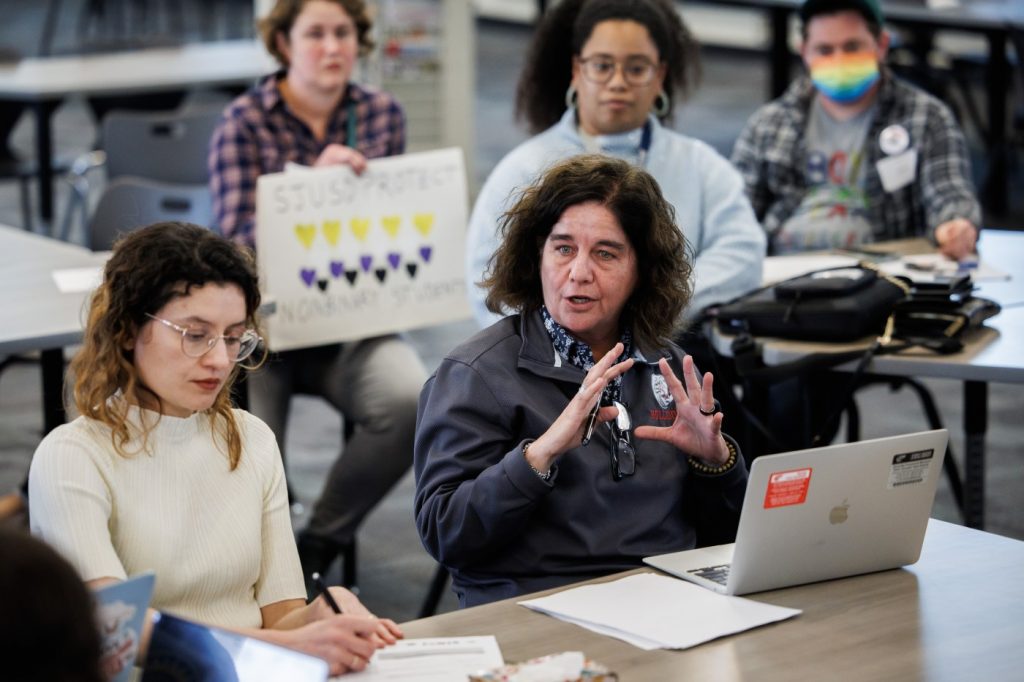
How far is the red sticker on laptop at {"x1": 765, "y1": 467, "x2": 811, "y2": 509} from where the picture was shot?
195 cm

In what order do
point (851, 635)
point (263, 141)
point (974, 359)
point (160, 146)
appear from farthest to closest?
1. point (160, 146)
2. point (263, 141)
3. point (974, 359)
4. point (851, 635)

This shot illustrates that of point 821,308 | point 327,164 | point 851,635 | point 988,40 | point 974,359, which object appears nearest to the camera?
point 851,635

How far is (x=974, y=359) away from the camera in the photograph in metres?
2.97

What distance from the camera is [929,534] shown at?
7.58ft

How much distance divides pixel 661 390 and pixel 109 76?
4957 millimetres

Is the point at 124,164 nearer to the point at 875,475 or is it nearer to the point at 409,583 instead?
the point at 409,583

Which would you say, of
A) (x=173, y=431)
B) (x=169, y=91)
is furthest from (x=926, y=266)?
(x=169, y=91)

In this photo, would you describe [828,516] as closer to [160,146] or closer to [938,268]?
[938,268]

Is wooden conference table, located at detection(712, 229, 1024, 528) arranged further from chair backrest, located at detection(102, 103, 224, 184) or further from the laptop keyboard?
chair backrest, located at detection(102, 103, 224, 184)

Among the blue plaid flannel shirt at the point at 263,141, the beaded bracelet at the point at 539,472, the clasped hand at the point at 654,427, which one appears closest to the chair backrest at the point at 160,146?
the blue plaid flannel shirt at the point at 263,141

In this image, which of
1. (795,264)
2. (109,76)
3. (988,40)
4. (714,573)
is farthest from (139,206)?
(988,40)

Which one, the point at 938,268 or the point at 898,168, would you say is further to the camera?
the point at 898,168

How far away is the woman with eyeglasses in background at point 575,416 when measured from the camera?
2.17 m

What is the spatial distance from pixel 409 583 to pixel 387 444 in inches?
17.3
